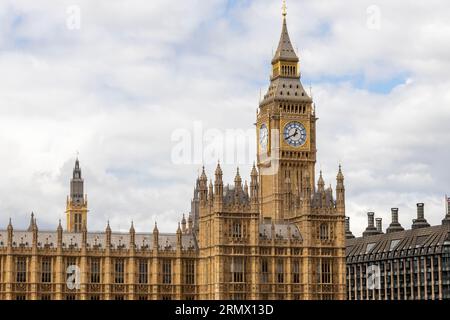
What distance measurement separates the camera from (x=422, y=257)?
180 metres

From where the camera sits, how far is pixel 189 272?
14262 cm

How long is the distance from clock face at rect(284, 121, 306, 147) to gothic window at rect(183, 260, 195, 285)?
38520mm

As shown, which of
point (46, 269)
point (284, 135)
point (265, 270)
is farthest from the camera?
point (284, 135)

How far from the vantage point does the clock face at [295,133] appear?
566ft

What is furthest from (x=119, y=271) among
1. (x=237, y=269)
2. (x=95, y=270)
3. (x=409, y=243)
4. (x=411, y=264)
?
(x=409, y=243)

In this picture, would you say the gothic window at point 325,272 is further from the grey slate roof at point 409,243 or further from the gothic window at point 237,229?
the grey slate roof at point 409,243

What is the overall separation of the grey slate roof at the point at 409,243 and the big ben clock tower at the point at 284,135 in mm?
26611

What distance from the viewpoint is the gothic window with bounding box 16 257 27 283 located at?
135 meters

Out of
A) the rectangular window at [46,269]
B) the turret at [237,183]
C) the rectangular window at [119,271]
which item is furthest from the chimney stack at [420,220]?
the rectangular window at [46,269]

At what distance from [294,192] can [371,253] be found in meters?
38.0

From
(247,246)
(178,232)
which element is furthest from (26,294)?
(247,246)

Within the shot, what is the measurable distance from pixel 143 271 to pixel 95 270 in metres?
6.94

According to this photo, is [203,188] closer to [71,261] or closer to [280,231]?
[280,231]
